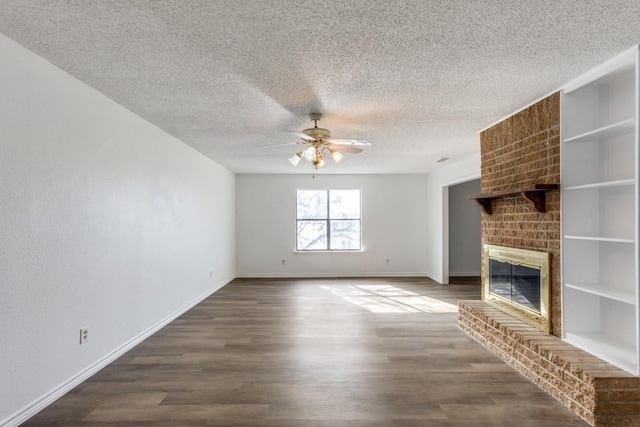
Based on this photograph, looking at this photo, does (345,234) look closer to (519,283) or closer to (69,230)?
(519,283)

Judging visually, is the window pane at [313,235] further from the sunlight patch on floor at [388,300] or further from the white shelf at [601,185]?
the white shelf at [601,185]

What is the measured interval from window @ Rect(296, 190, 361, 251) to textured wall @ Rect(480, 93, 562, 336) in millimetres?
4159

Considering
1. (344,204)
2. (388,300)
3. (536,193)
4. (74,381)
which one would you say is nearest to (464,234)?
(344,204)

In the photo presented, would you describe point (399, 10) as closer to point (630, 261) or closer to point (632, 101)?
point (632, 101)

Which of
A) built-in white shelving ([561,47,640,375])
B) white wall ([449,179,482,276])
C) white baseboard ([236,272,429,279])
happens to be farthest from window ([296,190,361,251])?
built-in white shelving ([561,47,640,375])

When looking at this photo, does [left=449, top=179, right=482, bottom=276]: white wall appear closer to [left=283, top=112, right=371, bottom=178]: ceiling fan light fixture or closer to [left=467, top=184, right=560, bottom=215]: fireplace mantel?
[left=467, top=184, right=560, bottom=215]: fireplace mantel

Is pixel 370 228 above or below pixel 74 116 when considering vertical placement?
below

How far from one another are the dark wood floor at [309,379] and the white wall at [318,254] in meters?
3.22

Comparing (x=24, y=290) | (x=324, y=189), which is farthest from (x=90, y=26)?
(x=324, y=189)

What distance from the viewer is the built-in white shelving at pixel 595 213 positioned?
2.62 m

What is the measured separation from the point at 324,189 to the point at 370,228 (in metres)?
1.43

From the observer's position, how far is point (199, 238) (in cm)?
552

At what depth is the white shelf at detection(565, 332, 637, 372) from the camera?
7.61ft

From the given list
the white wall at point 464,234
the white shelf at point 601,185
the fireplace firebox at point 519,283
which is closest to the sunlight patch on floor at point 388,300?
the fireplace firebox at point 519,283
